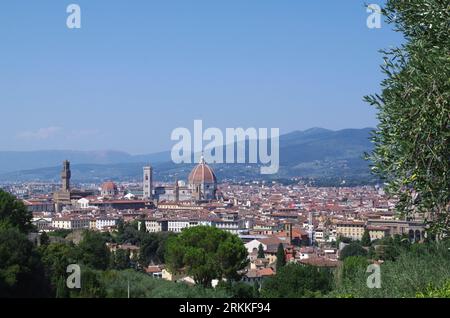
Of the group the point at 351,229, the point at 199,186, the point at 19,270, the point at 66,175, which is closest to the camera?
the point at 19,270

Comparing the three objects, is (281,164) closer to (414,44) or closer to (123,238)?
(123,238)

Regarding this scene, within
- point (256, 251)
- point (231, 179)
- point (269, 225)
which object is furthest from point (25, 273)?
point (231, 179)

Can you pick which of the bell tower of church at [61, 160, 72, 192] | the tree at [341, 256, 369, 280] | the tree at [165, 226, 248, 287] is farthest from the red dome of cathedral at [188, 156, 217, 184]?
the tree at [165, 226, 248, 287]

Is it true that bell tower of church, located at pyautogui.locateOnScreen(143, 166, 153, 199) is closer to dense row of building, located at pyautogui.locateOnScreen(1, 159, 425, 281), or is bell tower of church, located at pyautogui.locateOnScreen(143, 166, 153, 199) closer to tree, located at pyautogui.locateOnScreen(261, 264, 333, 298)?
dense row of building, located at pyautogui.locateOnScreen(1, 159, 425, 281)

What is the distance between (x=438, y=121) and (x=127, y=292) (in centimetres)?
316

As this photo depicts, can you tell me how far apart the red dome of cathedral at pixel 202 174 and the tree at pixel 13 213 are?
72.6m

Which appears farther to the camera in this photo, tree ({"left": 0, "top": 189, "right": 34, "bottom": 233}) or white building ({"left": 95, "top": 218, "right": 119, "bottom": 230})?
white building ({"left": 95, "top": 218, "right": 119, "bottom": 230})

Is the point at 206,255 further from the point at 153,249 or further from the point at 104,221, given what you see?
the point at 104,221

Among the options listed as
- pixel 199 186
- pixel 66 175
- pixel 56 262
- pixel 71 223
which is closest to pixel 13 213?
pixel 56 262

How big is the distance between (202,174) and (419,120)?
288 ft

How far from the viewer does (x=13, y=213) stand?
19.8 m

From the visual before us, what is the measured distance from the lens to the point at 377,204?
3420 inches

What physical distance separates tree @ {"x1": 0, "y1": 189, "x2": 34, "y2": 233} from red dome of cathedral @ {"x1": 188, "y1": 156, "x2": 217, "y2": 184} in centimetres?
7255

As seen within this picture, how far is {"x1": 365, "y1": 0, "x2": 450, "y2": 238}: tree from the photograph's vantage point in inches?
276
